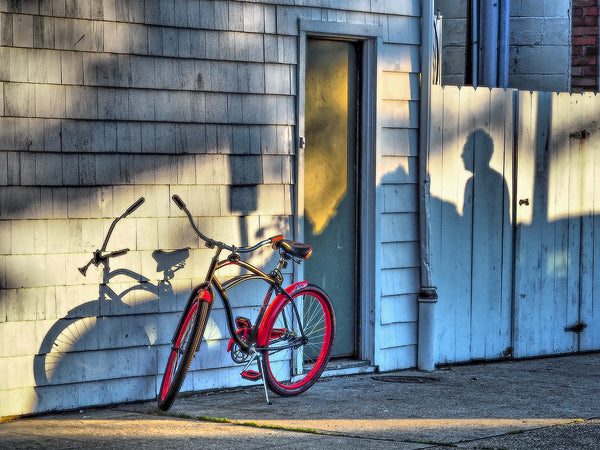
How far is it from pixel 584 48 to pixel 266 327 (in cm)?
535

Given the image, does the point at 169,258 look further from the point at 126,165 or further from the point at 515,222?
the point at 515,222

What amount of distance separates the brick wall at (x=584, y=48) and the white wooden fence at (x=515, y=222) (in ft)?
5.35

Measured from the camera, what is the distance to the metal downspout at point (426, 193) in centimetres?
765

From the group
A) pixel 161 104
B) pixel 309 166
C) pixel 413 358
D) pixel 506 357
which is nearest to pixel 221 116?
pixel 161 104

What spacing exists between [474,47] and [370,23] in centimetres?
235

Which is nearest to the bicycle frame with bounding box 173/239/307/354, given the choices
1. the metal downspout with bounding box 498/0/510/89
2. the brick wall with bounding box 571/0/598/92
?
the metal downspout with bounding box 498/0/510/89

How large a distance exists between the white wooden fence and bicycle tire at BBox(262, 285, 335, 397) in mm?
1065

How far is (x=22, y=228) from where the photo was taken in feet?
19.3

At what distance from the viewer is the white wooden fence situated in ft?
25.9

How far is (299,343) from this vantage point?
6.75m

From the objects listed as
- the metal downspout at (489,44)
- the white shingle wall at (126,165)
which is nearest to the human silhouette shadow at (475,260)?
the white shingle wall at (126,165)

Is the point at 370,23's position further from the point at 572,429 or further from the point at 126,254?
the point at 572,429

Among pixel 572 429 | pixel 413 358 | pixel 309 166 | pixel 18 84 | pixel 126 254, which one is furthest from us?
pixel 413 358

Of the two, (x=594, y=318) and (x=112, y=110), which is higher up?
(x=112, y=110)
